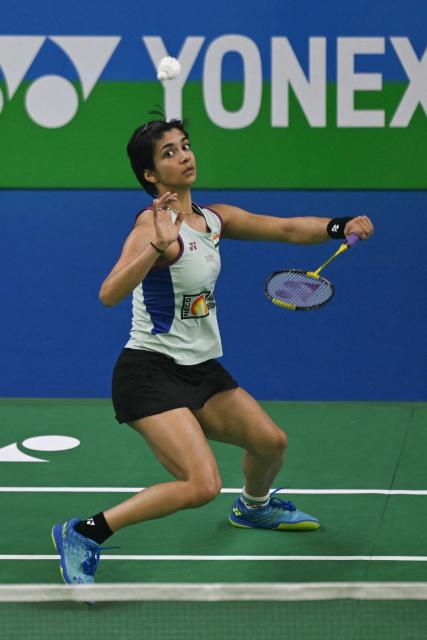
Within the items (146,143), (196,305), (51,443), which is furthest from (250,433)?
(51,443)

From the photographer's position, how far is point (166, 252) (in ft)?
14.1

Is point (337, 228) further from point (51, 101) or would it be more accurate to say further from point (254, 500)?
point (51, 101)

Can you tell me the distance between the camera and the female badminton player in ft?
13.7

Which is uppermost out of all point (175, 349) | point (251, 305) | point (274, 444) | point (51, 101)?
point (51, 101)

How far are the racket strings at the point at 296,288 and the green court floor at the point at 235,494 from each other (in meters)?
1.05

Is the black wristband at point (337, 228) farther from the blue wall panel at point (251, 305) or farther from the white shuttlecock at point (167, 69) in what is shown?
the blue wall panel at point (251, 305)

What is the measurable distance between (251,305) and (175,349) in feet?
9.45

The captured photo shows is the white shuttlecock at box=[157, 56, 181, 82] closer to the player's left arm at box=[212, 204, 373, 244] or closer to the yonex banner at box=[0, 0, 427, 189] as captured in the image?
the player's left arm at box=[212, 204, 373, 244]

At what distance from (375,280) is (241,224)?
2.69 m

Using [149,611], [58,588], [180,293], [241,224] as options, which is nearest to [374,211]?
[241,224]

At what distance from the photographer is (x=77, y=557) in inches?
167

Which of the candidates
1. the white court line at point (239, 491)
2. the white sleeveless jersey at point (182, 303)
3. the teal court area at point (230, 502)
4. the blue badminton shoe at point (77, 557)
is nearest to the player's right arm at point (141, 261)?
the white sleeveless jersey at point (182, 303)

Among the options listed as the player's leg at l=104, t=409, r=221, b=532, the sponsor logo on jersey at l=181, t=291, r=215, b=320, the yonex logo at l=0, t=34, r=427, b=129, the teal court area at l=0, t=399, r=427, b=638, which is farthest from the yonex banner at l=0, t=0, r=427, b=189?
the player's leg at l=104, t=409, r=221, b=532

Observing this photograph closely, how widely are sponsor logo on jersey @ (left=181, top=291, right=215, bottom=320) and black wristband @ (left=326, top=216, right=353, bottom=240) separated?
58 cm
